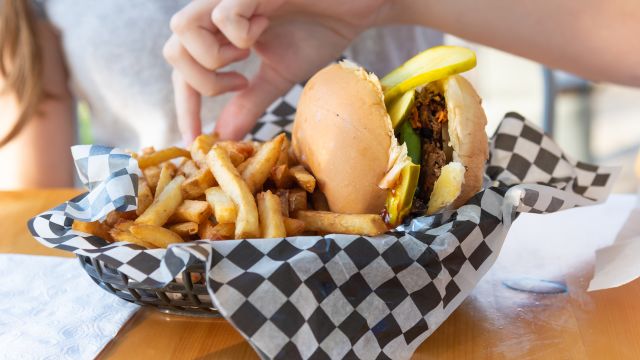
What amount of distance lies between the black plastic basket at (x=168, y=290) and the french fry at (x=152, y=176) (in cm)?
22

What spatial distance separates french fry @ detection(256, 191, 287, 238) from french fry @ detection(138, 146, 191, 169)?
0.92ft

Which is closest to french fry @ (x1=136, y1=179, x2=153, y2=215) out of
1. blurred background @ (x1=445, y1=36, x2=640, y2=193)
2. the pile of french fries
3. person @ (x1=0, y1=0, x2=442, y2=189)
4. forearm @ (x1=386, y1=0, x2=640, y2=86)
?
the pile of french fries

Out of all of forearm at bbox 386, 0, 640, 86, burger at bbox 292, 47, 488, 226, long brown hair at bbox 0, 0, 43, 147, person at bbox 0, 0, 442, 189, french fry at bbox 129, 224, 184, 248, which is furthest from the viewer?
person at bbox 0, 0, 442, 189

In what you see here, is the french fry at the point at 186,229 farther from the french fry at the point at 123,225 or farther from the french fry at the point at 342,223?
the french fry at the point at 342,223

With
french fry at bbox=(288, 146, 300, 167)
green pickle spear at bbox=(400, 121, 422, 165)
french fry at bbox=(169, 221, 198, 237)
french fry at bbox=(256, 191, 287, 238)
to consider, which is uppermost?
green pickle spear at bbox=(400, 121, 422, 165)

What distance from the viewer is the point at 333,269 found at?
2.91ft

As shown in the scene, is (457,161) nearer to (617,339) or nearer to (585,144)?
(617,339)

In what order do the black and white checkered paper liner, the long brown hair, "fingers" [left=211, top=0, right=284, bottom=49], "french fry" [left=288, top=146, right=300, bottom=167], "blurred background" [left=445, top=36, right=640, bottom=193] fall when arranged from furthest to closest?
"blurred background" [left=445, top=36, right=640, bottom=193]
the long brown hair
"fingers" [left=211, top=0, right=284, bottom=49]
"french fry" [left=288, top=146, right=300, bottom=167]
the black and white checkered paper liner

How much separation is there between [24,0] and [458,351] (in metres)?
1.75

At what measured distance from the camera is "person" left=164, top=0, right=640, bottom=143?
1469 millimetres

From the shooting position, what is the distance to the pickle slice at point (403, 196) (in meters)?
1.02

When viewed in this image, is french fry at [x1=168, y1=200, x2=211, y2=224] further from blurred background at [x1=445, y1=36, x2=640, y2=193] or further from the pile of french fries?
blurred background at [x1=445, y1=36, x2=640, y2=193]

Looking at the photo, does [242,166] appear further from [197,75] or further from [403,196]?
[197,75]

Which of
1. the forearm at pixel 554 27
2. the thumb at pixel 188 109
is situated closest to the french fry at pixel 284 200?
the thumb at pixel 188 109
